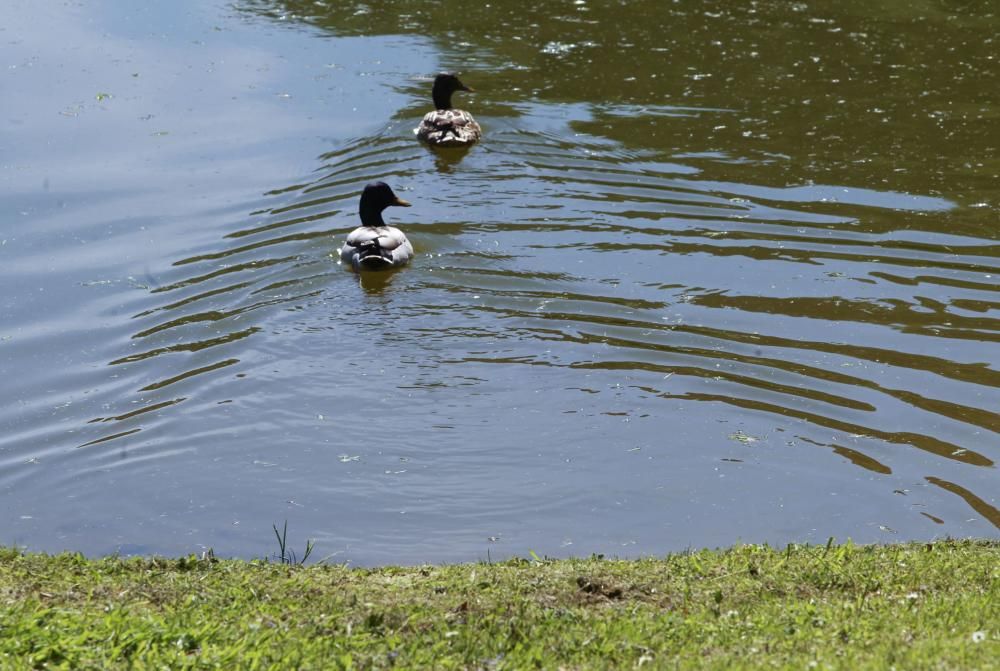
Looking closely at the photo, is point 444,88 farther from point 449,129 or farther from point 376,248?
point 376,248

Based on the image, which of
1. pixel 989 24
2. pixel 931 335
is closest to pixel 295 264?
pixel 931 335

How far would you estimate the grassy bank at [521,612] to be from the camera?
21.0 ft

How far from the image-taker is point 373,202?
618 inches

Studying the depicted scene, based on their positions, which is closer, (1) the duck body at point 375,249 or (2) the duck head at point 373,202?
(1) the duck body at point 375,249

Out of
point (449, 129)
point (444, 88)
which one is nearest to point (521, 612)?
point (449, 129)

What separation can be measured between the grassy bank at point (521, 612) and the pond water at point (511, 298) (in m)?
1.21

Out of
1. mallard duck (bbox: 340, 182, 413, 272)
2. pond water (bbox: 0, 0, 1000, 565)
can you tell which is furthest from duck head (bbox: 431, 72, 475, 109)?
mallard duck (bbox: 340, 182, 413, 272)

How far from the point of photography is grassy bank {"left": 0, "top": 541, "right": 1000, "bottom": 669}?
641 centimetres

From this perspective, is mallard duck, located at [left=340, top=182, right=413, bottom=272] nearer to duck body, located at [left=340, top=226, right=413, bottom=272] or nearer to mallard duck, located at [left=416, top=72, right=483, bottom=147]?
duck body, located at [left=340, top=226, right=413, bottom=272]

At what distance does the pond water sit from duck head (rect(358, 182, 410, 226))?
0.47m

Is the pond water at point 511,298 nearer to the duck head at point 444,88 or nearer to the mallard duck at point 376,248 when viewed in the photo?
the mallard duck at point 376,248

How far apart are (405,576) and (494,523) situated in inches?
63.6

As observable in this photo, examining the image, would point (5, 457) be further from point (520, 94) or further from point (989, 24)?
point (989, 24)

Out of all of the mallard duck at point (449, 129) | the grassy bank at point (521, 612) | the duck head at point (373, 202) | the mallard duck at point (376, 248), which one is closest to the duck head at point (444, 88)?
the mallard duck at point (449, 129)
